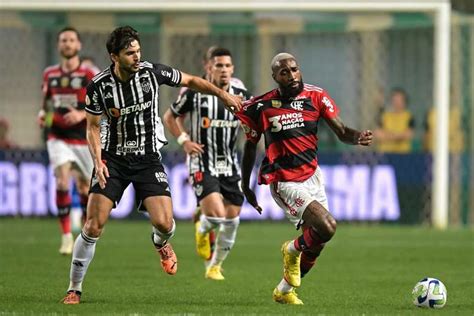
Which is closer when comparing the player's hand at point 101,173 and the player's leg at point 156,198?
the player's hand at point 101,173

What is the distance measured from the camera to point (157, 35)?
22.3m

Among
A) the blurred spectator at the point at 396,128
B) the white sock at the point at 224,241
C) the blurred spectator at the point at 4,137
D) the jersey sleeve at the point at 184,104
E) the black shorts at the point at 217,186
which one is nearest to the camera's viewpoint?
the white sock at the point at 224,241

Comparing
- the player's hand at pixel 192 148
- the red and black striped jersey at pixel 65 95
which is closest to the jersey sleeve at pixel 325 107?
the player's hand at pixel 192 148

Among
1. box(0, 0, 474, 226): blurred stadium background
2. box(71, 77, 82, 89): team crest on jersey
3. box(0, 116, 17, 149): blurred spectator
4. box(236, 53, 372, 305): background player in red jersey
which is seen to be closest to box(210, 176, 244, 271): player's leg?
box(236, 53, 372, 305): background player in red jersey

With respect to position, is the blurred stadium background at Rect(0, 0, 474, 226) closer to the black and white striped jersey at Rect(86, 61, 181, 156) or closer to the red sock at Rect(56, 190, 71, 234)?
the red sock at Rect(56, 190, 71, 234)

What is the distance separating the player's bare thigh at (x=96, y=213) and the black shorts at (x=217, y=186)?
295 centimetres

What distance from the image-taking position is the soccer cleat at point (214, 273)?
12.7 metres

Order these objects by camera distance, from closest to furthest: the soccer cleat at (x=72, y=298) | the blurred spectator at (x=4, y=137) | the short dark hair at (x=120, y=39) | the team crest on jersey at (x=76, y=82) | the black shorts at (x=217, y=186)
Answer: the short dark hair at (x=120, y=39) < the soccer cleat at (x=72, y=298) < the black shorts at (x=217, y=186) < the team crest on jersey at (x=76, y=82) < the blurred spectator at (x=4, y=137)

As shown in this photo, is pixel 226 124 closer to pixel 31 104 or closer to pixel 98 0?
pixel 98 0

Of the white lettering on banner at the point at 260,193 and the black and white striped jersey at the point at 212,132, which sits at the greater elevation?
the black and white striped jersey at the point at 212,132

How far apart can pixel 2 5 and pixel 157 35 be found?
3089 millimetres

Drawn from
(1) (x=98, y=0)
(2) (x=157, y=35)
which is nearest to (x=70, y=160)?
(1) (x=98, y=0)

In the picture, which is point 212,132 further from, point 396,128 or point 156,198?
point 396,128

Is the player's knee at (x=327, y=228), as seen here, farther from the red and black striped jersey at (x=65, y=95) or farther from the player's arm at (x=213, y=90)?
the red and black striped jersey at (x=65, y=95)
